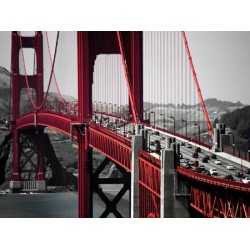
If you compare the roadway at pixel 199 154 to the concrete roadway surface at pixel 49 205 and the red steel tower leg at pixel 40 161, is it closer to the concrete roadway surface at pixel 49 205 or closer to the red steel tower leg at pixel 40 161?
the concrete roadway surface at pixel 49 205

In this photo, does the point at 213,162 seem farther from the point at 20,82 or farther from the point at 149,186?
the point at 20,82

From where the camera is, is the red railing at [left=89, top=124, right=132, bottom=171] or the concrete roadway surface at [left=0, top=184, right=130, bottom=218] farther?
the concrete roadway surface at [left=0, top=184, right=130, bottom=218]

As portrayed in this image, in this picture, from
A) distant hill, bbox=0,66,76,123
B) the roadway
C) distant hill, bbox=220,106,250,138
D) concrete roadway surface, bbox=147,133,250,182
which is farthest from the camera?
distant hill, bbox=0,66,76,123

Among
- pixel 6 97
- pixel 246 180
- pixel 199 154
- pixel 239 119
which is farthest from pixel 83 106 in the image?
pixel 6 97

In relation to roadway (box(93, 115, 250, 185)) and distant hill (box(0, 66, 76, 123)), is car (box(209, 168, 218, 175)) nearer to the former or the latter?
roadway (box(93, 115, 250, 185))

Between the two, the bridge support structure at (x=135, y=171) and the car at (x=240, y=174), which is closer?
the car at (x=240, y=174)

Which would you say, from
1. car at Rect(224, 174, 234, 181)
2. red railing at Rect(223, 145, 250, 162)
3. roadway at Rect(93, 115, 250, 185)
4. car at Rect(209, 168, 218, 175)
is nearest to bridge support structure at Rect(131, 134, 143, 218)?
roadway at Rect(93, 115, 250, 185)

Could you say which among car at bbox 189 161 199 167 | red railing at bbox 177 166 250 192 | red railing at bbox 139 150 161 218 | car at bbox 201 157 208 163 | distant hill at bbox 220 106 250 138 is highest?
distant hill at bbox 220 106 250 138

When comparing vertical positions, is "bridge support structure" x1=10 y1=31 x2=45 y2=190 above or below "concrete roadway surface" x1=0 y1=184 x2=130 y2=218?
above

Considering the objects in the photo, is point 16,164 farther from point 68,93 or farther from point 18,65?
point 68,93

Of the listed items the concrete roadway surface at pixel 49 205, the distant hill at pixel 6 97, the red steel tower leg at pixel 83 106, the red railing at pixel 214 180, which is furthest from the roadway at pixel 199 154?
the distant hill at pixel 6 97
